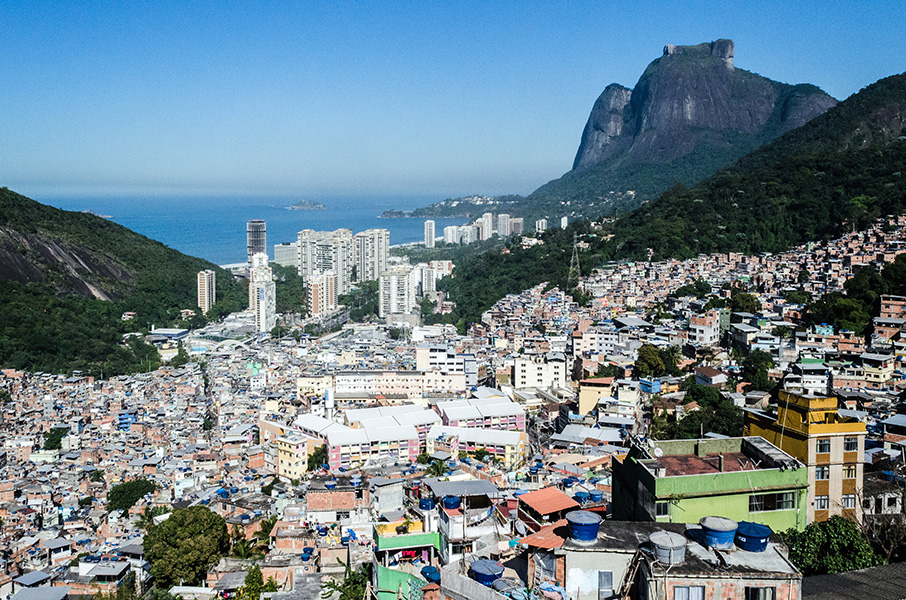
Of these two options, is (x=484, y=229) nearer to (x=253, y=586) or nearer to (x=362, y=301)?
(x=362, y=301)

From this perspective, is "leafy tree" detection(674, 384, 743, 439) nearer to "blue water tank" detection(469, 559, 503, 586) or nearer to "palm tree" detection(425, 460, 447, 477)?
"palm tree" detection(425, 460, 447, 477)

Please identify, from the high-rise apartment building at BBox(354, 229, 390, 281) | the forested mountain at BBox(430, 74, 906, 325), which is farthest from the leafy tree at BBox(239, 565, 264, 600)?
the high-rise apartment building at BBox(354, 229, 390, 281)

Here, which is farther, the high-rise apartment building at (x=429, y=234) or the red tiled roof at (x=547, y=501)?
the high-rise apartment building at (x=429, y=234)

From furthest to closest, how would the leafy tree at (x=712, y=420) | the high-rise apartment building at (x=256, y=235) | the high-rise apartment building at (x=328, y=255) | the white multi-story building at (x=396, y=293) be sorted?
the high-rise apartment building at (x=256, y=235), the high-rise apartment building at (x=328, y=255), the white multi-story building at (x=396, y=293), the leafy tree at (x=712, y=420)

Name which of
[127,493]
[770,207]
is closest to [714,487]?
[127,493]

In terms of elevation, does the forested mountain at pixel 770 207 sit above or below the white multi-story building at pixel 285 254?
above

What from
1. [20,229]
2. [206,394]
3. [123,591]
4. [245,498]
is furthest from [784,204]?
[20,229]

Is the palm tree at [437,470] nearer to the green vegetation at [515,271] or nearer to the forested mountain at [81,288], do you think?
the forested mountain at [81,288]

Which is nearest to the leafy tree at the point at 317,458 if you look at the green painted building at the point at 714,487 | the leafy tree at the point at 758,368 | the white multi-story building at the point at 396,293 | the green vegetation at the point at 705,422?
the green vegetation at the point at 705,422
